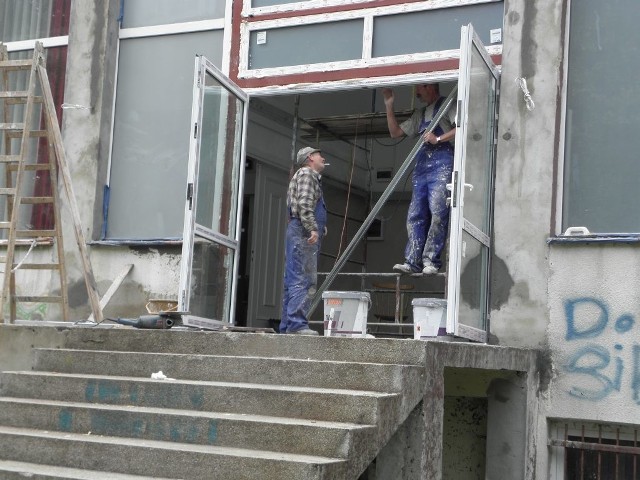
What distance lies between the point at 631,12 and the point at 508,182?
5.60 feet

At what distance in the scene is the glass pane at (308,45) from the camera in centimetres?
972

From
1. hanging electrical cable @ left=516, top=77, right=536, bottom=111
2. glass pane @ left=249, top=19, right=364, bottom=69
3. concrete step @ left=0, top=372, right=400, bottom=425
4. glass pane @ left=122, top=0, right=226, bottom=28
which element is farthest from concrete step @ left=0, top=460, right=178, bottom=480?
glass pane @ left=122, top=0, right=226, bottom=28

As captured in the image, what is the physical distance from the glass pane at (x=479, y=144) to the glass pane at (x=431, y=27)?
648 millimetres

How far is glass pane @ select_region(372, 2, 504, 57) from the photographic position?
9211 mm

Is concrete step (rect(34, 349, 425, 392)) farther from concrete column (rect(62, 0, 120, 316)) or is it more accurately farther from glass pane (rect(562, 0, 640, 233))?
concrete column (rect(62, 0, 120, 316))

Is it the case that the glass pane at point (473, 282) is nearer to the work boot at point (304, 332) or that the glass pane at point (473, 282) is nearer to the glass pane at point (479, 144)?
the glass pane at point (479, 144)

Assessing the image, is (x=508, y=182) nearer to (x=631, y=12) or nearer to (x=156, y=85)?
(x=631, y=12)

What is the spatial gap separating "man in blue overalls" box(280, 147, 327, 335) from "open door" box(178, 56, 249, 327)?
2.20 feet

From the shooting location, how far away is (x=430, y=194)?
926 centimetres

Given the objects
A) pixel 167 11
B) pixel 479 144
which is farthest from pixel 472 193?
pixel 167 11

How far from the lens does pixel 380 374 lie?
21.5 ft

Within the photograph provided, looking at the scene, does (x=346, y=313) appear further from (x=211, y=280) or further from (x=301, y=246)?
(x=211, y=280)

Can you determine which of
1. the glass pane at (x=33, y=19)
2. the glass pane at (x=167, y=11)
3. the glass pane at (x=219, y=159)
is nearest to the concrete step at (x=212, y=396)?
the glass pane at (x=219, y=159)

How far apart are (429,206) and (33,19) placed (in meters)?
5.15
